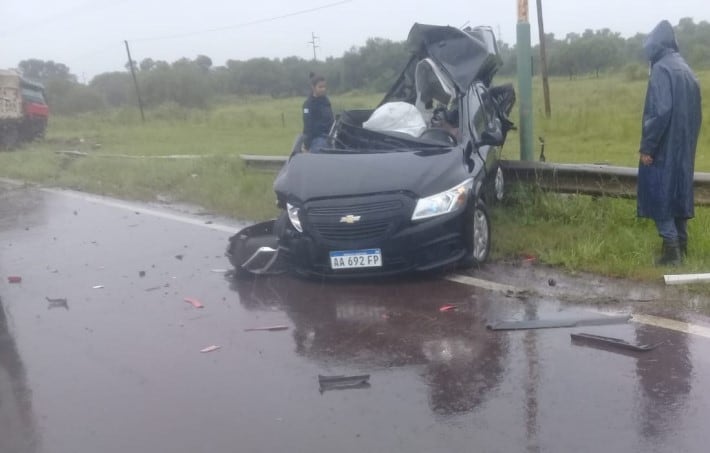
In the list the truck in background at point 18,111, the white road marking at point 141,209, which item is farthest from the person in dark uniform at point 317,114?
the truck in background at point 18,111

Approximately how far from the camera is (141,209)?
37.4ft

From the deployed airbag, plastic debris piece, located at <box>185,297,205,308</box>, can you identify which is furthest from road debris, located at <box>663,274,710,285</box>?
plastic debris piece, located at <box>185,297,205,308</box>

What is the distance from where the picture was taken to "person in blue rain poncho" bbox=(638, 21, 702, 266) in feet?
21.0

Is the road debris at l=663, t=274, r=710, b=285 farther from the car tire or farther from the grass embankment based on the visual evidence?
the car tire

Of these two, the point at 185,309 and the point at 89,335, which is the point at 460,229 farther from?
the point at 89,335

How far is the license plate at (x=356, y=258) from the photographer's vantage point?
647 centimetres

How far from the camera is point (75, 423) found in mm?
4414

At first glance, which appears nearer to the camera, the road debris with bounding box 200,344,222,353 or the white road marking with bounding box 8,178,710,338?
the white road marking with bounding box 8,178,710,338

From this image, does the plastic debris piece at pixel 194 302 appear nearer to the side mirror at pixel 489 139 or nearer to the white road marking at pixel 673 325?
the side mirror at pixel 489 139

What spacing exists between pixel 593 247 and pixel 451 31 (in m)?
3.15

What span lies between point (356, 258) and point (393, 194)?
1.93 ft

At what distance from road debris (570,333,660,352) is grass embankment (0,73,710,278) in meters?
1.45

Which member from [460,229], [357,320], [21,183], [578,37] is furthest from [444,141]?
[578,37]

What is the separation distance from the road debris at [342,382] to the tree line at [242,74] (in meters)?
25.9
